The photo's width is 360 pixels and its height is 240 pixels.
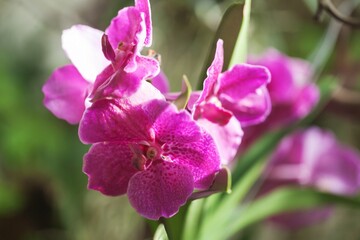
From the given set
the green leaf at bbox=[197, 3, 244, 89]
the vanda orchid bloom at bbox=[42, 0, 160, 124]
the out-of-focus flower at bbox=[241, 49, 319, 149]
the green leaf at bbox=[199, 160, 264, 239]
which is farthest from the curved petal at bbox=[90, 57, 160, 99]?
the out-of-focus flower at bbox=[241, 49, 319, 149]

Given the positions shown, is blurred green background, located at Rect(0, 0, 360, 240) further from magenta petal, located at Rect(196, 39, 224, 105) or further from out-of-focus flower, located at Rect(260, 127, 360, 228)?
magenta petal, located at Rect(196, 39, 224, 105)

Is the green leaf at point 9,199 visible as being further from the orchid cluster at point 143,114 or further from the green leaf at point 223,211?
the orchid cluster at point 143,114

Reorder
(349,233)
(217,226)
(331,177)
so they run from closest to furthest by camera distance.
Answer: (217,226), (331,177), (349,233)

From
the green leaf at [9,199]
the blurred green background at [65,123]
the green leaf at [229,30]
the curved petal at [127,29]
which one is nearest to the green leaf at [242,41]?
the green leaf at [229,30]

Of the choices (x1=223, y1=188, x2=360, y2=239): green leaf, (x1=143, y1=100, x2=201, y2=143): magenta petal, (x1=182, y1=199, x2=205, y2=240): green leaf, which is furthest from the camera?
(x1=223, y1=188, x2=360, y2=239): green leaf

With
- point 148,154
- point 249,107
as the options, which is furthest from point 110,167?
point 249,107

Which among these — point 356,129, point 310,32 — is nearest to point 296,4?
point 310,32

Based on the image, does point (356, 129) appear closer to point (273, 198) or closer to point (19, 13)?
point (273, 198)

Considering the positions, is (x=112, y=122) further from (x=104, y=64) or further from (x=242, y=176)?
(x=242, y=176)

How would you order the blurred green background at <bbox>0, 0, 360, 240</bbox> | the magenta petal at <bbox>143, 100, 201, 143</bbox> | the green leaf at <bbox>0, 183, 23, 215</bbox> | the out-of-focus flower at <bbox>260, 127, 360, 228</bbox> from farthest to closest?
the green leaf at <bbox>0, 183, 23, 215</bbox> < the blurred green background at <bbox>0, 0, 360, 240</bbox> < the out-of-focus flower at <bbox>260, 127, 360, 228</bbox> < the magenta petal at <bbox>143, 100, 201, 143</bbox>
